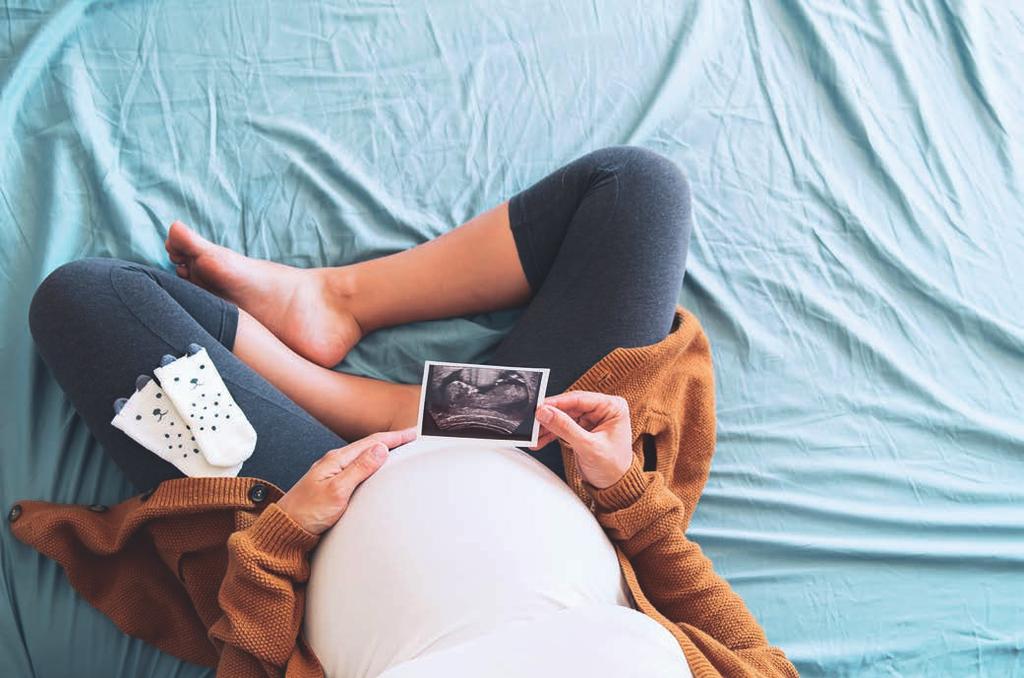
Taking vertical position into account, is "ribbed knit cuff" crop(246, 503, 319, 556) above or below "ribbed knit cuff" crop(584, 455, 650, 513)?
above

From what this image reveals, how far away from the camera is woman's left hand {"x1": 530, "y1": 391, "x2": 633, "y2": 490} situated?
995 millimetres

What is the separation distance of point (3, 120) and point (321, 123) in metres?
0.51

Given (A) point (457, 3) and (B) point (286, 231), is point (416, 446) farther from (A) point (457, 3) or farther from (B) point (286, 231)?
(A) point (457, 3)

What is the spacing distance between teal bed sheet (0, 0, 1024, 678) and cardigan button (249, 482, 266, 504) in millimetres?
279

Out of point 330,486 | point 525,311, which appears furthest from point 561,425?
point 525,311

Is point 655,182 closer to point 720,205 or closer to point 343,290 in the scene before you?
point 720,205

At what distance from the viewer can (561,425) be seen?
3.24 feet

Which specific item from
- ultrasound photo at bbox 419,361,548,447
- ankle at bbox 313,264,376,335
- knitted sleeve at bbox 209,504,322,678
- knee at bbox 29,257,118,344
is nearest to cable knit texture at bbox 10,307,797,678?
knitted sleeve at bbox 209,504,322,678

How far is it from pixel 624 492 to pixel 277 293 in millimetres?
638

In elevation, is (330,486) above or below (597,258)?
below

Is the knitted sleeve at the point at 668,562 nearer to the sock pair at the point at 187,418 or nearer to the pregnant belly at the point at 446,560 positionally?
the pregnant belly at the point at 446,560

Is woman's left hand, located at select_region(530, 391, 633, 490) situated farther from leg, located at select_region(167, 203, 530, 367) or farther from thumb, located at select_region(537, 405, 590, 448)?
leg, located at select_region(167, 203, 530, 367)

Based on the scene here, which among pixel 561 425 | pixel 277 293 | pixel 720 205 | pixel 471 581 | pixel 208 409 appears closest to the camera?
pixel 471 581

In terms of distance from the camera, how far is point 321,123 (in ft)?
4.94
